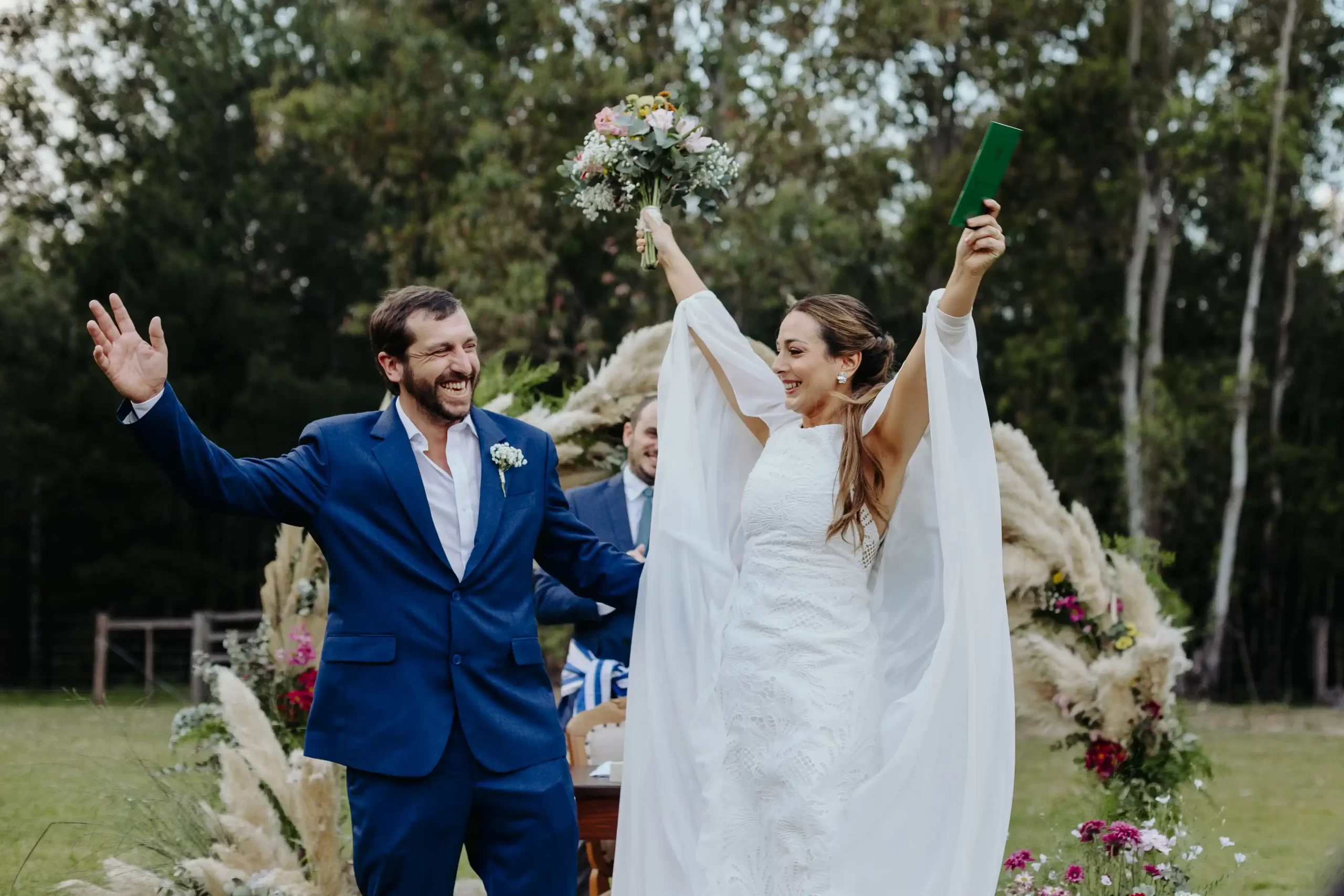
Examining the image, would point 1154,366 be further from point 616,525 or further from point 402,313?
point 402,313

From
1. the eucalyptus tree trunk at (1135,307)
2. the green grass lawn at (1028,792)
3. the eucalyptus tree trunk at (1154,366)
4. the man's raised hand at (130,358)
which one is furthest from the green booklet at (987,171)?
the eucalyptus tree trunk at (1135,307)

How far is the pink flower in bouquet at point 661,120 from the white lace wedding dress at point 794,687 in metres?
1.12

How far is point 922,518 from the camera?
4.03 metres

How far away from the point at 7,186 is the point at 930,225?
16627mm

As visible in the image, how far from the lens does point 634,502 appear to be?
6289mm

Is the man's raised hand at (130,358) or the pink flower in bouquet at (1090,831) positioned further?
the pink flower in bouquet at (1090,831)

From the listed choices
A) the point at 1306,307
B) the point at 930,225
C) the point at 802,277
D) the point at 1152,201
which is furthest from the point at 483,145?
the point at 1306,307

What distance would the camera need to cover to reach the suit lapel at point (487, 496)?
3.74 meters

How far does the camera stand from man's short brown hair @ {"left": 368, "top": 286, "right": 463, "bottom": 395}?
12.6ft

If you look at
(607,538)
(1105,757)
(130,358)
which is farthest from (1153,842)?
(130,358)

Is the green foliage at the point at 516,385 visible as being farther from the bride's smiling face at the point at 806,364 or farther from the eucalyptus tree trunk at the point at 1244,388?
the eucalyptus tree trunk at the point at 1244,388

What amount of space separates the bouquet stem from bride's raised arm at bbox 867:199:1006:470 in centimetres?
87

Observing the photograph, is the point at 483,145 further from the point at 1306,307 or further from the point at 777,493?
the point at 777,493

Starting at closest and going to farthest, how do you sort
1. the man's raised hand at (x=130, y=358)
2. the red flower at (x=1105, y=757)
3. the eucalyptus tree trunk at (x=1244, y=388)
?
the man's raised hand at (x=130, y=358) < the red flower at (x=1105, y=757) < the eucalyptus tree trunk at (x=1244, y=388)
